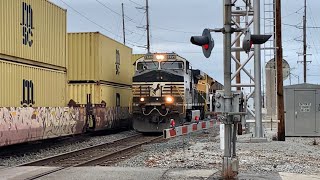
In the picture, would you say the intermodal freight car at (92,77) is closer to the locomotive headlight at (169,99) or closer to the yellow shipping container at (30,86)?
the yellow shipping container at (30,86)

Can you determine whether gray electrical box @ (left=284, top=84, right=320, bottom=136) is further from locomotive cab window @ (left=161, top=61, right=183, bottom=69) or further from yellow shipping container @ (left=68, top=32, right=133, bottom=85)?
yellow shipping container @ (left=68, top=32, right=133, bottom=85)

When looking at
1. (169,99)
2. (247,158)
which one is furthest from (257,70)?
(169,99)

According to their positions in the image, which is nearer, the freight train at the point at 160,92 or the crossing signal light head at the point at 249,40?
the crossing signal light head at the point at 249,40

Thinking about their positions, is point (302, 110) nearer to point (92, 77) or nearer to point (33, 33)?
point (92, 77)

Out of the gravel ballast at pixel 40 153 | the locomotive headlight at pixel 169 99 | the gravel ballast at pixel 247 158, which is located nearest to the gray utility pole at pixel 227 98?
the gravel ballast at pixel 247 158

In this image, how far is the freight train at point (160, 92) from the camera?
21797 millimetres

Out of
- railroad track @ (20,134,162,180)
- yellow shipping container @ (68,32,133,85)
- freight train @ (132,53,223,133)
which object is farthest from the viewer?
yellow shipping container @ (68,32,133,85)

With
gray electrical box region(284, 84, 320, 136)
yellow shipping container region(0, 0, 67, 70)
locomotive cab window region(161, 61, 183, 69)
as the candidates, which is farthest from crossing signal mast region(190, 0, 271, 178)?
locomotive cab window region(161, 61, 183, 69)

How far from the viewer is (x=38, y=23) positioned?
16594 millimetres

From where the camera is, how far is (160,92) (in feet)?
72.1

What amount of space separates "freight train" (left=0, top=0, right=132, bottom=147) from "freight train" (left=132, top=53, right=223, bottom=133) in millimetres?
1785

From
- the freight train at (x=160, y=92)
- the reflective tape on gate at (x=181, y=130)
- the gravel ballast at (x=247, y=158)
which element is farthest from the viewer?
the freight train at (x=160, y=92)

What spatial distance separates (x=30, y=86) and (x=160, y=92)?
7621 millimetres

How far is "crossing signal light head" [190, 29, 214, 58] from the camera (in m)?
8.61
